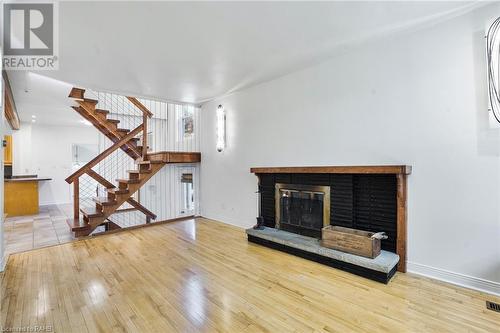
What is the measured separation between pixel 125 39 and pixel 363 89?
9.71ft

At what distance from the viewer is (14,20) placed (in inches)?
95.5

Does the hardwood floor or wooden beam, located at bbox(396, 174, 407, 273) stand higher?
wooden beam, located at bbox(396, 174, 407, 273)

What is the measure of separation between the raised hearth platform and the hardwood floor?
0.32 ft

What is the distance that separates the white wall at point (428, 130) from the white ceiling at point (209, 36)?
0.27 m

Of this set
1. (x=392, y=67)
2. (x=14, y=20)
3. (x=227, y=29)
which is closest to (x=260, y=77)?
(x=227, y=29)

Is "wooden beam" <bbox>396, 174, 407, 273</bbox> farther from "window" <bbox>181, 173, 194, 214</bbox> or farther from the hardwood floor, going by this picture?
"window" <bbox>181, 173, 194, 214</bbox>

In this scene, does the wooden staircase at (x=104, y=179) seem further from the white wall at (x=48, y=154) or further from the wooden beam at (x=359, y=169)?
the white wall at (x=48, y=154)

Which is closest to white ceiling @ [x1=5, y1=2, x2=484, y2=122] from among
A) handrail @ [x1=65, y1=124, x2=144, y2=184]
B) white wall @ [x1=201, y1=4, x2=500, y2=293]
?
white wall @ [x1=201, y1=4, x2=500, y2=293]

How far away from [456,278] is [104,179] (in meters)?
6.19

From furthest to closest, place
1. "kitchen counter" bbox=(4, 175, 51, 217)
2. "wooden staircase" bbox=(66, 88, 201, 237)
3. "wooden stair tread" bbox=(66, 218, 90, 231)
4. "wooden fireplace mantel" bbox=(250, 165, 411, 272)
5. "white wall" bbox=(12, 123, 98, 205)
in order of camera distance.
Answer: "white wall" bbox=(12, 123, 98, 205)
"kitchen counter" bbox=(4, 175, 51, 217)
"wooden staircase" bbox=(66, 88, 201, 237)
"wooden stair tread" bbox=(66, 218, 90, 231)
"wooden fireplace mantel" bbox=(250, 165, 411, 272)

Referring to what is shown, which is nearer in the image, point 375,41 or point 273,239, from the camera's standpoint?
point 375,41

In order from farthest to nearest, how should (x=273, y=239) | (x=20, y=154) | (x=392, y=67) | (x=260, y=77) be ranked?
1. (x=20, y=154)
2. (x=260, y=77)
3. (x=273, y=239)
4. (x=392, y=67)

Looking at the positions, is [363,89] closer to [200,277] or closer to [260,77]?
[260,77]

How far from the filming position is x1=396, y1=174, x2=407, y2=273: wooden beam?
8.91 feet
